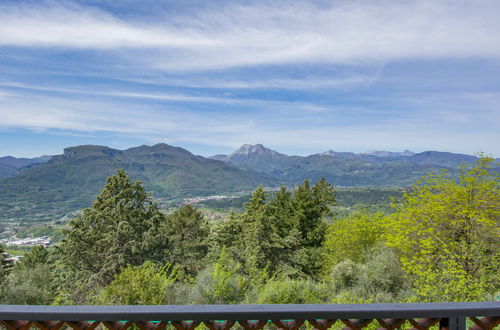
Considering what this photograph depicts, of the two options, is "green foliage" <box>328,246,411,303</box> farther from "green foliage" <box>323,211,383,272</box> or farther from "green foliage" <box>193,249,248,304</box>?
"green foliage" <box>323,211,383,272</box>

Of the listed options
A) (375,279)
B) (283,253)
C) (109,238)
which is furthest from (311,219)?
(109,238)

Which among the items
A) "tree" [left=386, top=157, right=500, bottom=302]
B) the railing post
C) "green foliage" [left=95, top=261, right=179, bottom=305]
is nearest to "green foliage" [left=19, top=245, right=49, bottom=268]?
"green foliage" [left=95, top=261, right=179, bottom=305]

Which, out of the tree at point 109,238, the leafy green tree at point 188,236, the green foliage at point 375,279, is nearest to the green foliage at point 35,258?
the leafy green tree at point 188,236

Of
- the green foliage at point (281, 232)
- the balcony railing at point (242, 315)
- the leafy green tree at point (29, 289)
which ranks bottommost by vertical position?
the leafy green tree at point (29, 289)

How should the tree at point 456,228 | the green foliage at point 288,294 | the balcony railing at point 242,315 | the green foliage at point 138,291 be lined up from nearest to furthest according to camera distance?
1. the balcony railing at point 242,315
2. the green foliage at point 288,294
3. the green foliage at point 138,291
4. the tree at point 456,228

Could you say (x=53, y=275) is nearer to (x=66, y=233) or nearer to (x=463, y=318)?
(x=66, y=233)

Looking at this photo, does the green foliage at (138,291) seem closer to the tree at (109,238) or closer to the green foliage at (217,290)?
the green foliage at (217,290)

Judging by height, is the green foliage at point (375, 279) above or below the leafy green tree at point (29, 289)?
above

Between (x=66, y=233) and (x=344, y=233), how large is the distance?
59.3 feet

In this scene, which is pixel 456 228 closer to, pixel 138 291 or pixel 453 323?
pixel 138 291

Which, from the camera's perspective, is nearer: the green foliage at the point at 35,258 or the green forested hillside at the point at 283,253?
the green forested hillside at the point at 283,253

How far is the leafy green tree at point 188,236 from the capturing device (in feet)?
90.8

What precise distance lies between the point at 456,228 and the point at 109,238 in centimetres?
1806

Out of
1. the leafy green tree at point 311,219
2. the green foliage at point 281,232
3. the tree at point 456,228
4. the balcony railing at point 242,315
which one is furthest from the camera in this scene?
the leafy green tree at point 311,219
